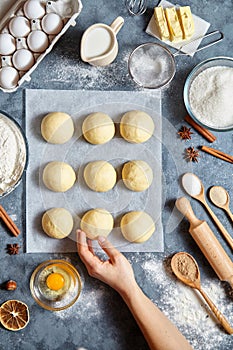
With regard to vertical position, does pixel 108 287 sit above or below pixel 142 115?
below

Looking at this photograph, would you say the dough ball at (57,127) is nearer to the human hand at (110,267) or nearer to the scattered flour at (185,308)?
the human hand at (110,267)

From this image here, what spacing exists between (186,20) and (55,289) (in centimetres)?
70

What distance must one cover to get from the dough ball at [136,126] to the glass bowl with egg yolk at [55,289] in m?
0.33

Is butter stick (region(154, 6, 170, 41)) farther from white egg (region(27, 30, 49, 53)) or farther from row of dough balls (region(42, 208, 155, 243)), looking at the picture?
row of dough balls (region(42, 208, 155, 243))

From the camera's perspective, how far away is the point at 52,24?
1322mm

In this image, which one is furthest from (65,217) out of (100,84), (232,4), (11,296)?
(232,4)

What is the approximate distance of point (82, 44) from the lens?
1320 mm

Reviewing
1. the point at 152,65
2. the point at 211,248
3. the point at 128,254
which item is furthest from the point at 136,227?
the point at 152,65

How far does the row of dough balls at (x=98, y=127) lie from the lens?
52.9 inches

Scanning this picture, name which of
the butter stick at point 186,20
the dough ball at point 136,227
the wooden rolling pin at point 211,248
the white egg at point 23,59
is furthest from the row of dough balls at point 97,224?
the butter stick at point 186,20

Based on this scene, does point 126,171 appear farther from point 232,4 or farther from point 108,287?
point 232,4

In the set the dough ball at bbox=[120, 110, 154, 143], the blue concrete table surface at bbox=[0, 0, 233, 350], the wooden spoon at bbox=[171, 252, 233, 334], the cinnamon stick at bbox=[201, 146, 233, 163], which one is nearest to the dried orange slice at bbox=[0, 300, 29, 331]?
Answer: the blue concrete table surface at bbox=[0, 0, 233, 350]

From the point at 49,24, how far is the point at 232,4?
1.49 ft

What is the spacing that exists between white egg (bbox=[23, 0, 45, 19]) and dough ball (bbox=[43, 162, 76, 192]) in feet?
1.12
